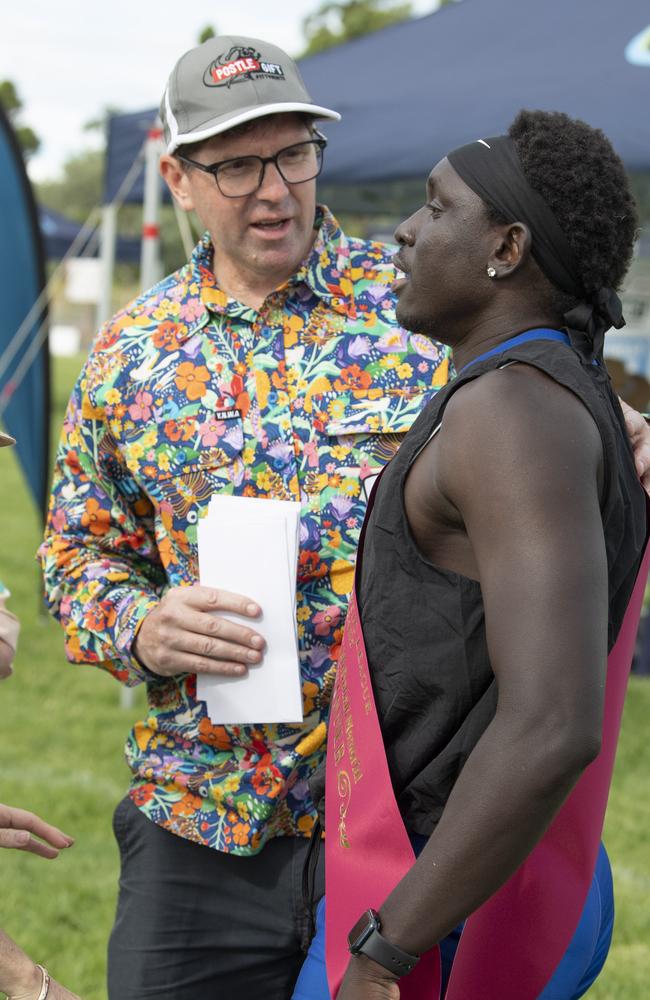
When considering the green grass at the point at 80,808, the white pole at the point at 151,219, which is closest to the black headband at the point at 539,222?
the green grass at the point at 80,808

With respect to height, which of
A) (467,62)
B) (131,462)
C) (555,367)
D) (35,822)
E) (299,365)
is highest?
(467,62)

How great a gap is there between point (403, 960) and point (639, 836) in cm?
364

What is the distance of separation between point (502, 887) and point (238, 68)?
1.66 m

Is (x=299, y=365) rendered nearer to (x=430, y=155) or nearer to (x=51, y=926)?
(x=51, y=926)

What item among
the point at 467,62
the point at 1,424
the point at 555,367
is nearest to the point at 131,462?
the point at 555,367

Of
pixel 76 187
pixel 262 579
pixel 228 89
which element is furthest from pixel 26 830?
pixel 76 187

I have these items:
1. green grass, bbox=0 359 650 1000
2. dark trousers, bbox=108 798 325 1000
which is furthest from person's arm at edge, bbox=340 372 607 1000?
green grass, bbox=0 359 650 1000

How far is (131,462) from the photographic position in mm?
2398

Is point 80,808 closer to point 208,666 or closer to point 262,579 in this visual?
point 208,666

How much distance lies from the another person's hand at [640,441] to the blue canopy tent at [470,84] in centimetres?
417

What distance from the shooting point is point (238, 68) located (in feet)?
8.03

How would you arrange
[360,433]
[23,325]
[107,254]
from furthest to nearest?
[23,325] < [107,254] < [360,433]

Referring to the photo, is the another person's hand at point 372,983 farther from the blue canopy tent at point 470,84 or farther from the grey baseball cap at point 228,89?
the blue canopy tent at point 470,84

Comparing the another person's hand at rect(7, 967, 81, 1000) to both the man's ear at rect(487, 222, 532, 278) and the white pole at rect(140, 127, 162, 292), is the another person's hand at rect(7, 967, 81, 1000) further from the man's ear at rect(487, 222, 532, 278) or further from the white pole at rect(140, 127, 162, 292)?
the white pole at rect(140, 127, 162, 292)
